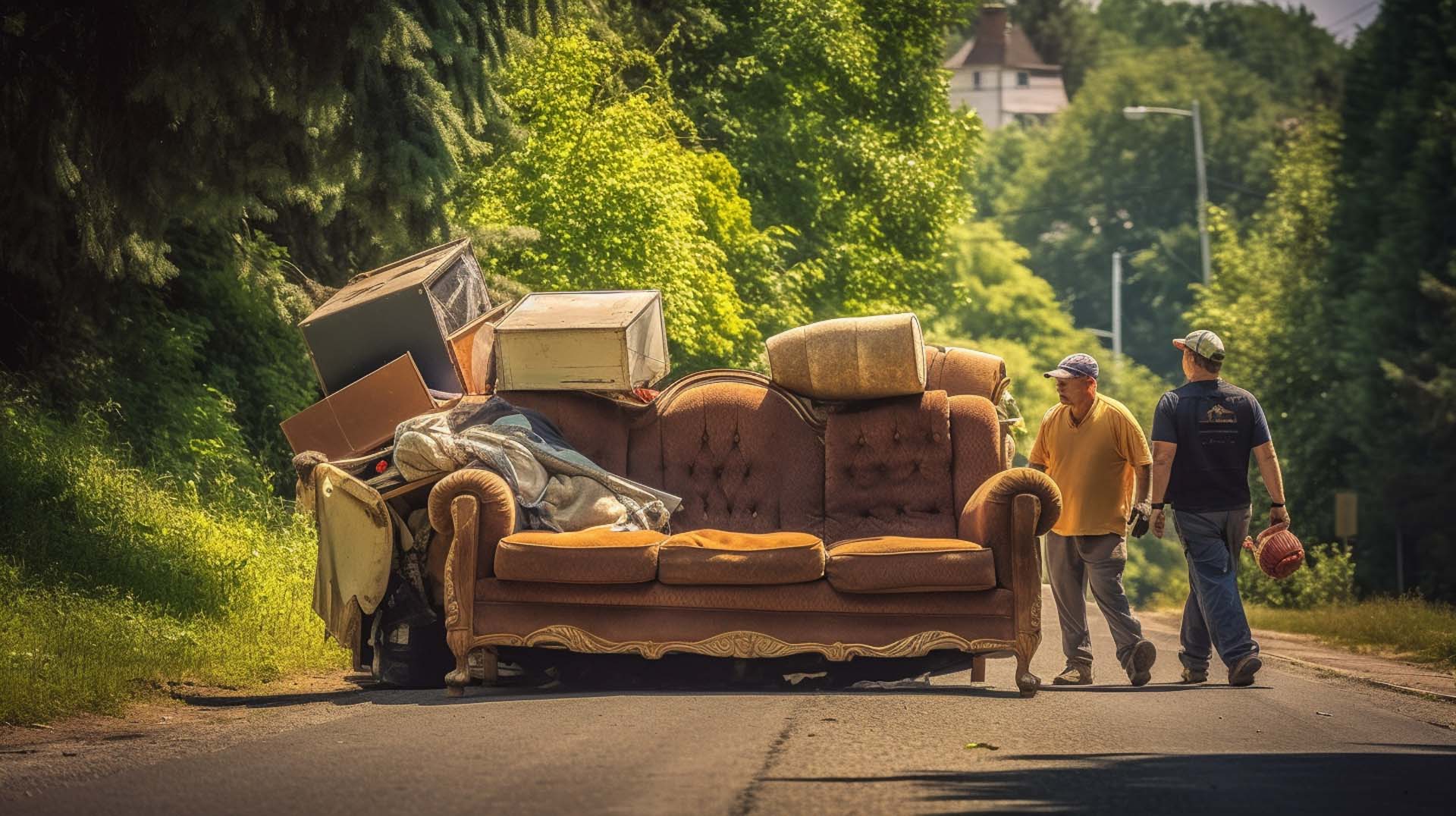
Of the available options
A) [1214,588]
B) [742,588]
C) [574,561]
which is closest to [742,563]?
[742,588]

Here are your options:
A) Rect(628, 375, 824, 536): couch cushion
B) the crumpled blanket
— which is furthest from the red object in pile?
the crumpled blanket

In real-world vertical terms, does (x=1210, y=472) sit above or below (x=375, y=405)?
below

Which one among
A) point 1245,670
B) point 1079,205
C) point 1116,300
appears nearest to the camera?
point 1245,670

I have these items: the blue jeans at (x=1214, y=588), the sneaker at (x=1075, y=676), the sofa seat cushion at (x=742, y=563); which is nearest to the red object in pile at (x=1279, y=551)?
the blue jeans at (x=1214, y=588)

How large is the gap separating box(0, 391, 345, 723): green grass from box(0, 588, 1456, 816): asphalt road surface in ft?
4.54

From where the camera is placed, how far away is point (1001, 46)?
134m

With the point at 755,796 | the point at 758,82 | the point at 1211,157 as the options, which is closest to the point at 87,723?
the point at 755,796

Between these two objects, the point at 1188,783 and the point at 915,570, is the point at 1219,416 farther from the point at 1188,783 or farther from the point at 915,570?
the point at 1188,783

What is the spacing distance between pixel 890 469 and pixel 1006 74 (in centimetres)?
12759

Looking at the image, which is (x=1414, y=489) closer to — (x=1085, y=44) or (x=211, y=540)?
(x=211, y=540)

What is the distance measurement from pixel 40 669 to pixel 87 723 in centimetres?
86

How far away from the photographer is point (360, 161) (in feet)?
46.6

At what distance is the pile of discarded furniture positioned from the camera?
1012cm

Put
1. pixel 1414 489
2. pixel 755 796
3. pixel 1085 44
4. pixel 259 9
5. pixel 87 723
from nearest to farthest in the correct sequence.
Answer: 1. pixel 755 796
2. pixel 87 723
3. pixel 259 9
4. pixel 1414 489
5. pixel 1085 44
